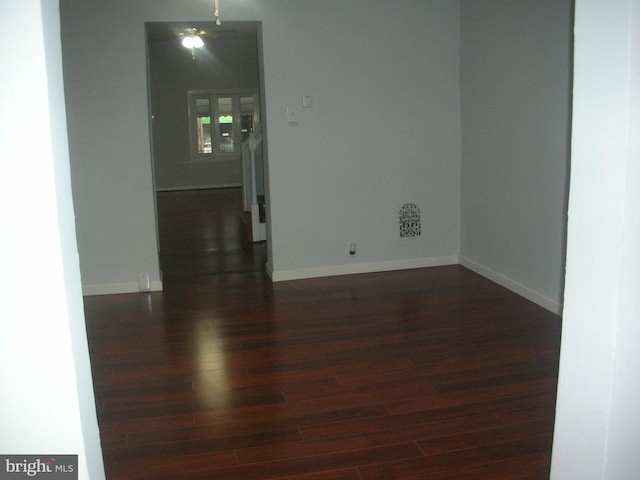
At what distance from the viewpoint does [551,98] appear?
12.5 ft

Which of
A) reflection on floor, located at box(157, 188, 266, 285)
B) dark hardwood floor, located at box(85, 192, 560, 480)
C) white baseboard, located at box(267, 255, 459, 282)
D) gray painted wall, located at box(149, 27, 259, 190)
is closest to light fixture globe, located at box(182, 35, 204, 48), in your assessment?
reflection on floor, located at box(157, 188, 266, 285)

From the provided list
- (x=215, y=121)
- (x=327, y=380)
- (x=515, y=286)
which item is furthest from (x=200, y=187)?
(x=327, y=380)

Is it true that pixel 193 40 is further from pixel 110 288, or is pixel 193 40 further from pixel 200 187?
pixel 110 288

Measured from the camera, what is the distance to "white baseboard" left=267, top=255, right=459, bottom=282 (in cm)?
499

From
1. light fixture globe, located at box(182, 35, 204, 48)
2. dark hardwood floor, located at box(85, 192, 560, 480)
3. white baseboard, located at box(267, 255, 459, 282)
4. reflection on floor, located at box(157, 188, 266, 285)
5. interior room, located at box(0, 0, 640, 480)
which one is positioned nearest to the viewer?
dark hardwood floor, located at box(85, 192, 560, 480)

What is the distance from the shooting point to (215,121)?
12.9 metres

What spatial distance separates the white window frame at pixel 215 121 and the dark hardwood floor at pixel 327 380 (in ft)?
27.5

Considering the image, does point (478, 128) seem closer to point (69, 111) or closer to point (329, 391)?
point (329, 391)

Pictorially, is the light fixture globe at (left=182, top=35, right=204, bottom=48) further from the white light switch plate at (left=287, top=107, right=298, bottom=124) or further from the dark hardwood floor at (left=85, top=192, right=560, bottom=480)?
A: the dark hardwood floor at (left=85, top=192, right=560, bottom=480)

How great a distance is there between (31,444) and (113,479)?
85cm
